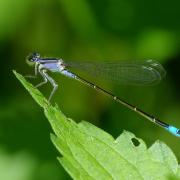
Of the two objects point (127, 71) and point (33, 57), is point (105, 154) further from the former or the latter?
point (33, 57)

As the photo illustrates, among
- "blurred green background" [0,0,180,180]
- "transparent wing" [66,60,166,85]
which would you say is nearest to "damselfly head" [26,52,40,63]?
"transparent wing" [66,60,166,85]

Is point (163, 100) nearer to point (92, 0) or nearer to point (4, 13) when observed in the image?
point (92, 0)

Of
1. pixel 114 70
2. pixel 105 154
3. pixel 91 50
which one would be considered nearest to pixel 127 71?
pixel 114 70

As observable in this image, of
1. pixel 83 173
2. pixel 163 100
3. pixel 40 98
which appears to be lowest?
pixel 163 100

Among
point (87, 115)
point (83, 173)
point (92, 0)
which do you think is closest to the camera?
point (83, 173)

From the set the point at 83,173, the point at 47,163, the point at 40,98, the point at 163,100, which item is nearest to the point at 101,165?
the point at 83,173

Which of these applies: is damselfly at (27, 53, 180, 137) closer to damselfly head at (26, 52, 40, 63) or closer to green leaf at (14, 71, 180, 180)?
damselfly head at (26, 52, 40, 63)

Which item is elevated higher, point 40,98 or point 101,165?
point 40,98
